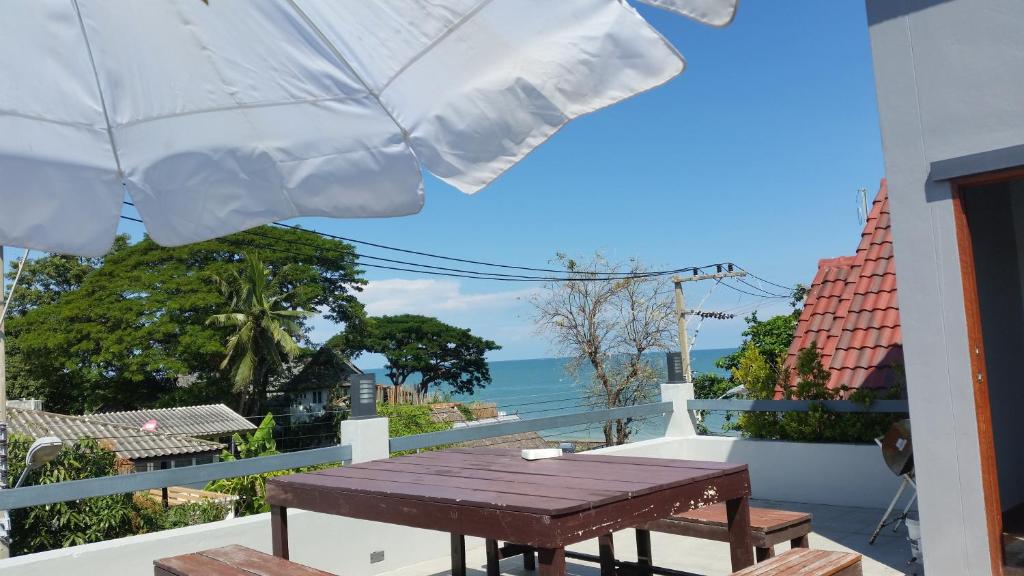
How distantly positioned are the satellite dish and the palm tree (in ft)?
117

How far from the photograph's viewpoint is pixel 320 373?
42.8m

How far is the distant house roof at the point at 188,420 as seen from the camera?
1141 inches

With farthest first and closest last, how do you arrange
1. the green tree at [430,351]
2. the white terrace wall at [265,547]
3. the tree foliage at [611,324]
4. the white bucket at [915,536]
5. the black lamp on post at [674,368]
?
1. the green tree at [430,351]
2. the tree foliage at [611,324]
3. the black lamp on post at [674,368]
4. the white bucket at [915,536]
5. the white terrace wall at [265,547]

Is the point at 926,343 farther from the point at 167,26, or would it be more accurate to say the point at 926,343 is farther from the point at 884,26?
the point at 167,26

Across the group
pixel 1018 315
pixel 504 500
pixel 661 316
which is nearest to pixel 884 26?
pixel 1018 315

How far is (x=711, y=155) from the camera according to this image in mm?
44500

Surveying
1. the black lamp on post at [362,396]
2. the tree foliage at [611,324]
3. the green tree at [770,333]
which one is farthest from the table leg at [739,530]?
the tree foliage at [611,324]

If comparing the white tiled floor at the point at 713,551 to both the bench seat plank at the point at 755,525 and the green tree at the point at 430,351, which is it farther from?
the green tree at the point at 430,351

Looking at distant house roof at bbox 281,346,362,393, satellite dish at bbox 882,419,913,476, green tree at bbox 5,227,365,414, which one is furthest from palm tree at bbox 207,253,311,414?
satellite dish at bbox 882,419,913,476

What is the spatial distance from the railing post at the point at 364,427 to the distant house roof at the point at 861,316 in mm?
4043

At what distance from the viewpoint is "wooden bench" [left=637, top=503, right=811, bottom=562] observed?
372cm

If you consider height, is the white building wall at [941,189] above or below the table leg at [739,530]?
above

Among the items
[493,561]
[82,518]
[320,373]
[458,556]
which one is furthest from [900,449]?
[320,373]

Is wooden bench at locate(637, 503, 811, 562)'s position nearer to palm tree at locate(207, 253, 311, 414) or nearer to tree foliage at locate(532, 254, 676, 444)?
tree foliage at locate(532, 254, 676, 444)
